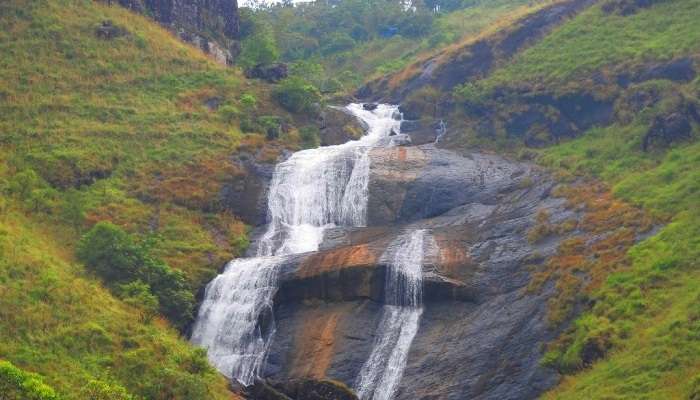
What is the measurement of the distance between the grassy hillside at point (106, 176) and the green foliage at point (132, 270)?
79cm

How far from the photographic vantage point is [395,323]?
128 feet

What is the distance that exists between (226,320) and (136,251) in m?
5.34

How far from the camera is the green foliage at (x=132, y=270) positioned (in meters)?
41.2

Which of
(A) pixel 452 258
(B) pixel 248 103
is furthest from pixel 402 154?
(B) pixel 248 103

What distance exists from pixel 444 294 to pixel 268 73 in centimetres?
3153

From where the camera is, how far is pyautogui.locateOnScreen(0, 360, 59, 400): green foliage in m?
28.5

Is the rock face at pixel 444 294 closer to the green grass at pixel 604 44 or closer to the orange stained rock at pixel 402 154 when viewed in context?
the orange stained rock at pixel 402 154

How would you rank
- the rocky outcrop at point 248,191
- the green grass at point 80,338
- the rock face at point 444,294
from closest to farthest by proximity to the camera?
the green grass at point 80,338 < the rock face at point 444,294 < the rocky outcrop at point 248,191

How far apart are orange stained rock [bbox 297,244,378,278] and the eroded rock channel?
0.06m

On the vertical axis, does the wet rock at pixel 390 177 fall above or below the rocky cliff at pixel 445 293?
above

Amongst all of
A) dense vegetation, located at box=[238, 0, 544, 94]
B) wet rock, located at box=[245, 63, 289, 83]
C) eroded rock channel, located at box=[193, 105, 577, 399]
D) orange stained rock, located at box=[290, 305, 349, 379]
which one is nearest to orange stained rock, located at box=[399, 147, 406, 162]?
eroded rock channel, located at box=[193, 105, 577, 399]

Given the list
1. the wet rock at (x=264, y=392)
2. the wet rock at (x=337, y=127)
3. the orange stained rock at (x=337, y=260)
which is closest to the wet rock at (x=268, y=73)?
the wet rock at (x=337, y=127)

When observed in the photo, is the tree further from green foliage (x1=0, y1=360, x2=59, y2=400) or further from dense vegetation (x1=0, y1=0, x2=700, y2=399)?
green foliage (x1=0, y1=360, x2=59, y2=400)

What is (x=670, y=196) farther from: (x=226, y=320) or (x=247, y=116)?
(x=247, y=116)
